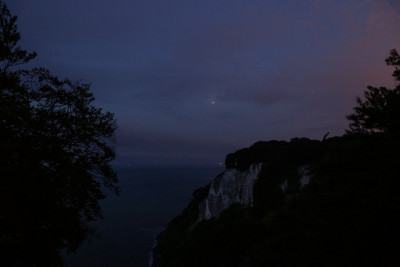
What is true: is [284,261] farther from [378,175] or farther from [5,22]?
[5,22]

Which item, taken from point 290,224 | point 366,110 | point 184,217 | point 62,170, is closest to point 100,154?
point 62,170

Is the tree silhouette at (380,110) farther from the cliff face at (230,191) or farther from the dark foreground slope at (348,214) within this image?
the cliff face at (230,191)

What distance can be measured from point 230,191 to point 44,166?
140 ft

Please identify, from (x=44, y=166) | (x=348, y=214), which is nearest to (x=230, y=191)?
(x=348, y=214)

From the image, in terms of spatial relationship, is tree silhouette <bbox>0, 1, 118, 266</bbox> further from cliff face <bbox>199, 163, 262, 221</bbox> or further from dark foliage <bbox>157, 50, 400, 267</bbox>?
cliff face <bbox>199, 163, 262, 221</bbox>

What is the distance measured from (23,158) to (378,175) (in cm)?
1446

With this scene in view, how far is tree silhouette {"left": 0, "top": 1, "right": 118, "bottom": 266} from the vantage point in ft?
20.6

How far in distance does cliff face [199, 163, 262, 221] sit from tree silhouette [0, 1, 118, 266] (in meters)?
34.6

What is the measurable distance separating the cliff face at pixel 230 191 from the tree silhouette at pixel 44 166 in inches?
1364

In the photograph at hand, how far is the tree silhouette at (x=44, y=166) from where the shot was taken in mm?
6289

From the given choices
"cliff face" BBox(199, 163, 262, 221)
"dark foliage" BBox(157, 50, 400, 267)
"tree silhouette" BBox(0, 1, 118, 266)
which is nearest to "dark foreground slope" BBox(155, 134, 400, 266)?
"dark foliage" BBox(157, 50, 400, 267)

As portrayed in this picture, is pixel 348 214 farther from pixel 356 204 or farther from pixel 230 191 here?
pixel 230 191

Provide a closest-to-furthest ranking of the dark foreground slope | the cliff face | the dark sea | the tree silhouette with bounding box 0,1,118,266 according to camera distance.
→ the tree silhouette with bounding box 0,1,118,266 → the dark foreground slope → the cliff face → the dark sea

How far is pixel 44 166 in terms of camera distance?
741 cm
